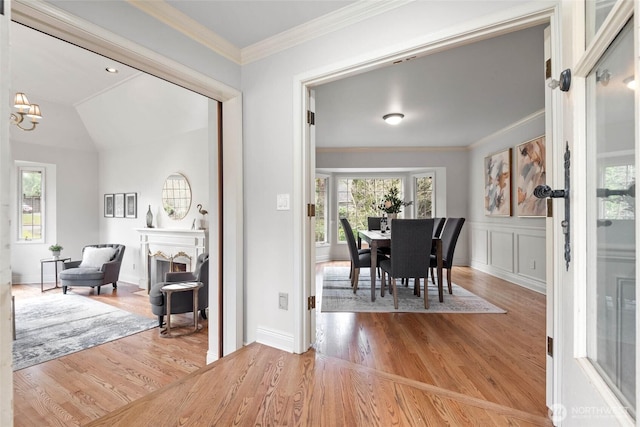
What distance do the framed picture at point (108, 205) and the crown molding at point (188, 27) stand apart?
5140mm

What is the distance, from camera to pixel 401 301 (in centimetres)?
361

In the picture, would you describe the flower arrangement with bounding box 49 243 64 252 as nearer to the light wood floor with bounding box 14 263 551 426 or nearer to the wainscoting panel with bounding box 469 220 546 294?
the light wood floor with bounding box 14 263 551 426

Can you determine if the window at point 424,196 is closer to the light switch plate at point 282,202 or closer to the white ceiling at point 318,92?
the white ceiling at point 318,92

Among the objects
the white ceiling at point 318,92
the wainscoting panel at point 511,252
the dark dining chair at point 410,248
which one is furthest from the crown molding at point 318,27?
the wainscoting panel at point 511,252

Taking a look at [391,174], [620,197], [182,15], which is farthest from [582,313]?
[391,174]

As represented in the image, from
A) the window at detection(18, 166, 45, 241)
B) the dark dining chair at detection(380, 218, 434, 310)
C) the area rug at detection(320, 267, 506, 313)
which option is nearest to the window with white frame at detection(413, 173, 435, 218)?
the area rug at detection(320, 267, 506, 313)

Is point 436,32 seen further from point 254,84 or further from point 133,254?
point 133,254

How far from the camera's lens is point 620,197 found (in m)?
0.69

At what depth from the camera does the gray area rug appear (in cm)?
282

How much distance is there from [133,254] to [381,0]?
5.82 m

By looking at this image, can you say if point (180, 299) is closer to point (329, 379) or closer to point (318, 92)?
point (329, 379)

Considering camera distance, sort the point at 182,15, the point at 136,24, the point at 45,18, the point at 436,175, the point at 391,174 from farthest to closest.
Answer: the point at 391,174
the point at 436,175
the point at 182,15
the point at 136,24
the point at 45,18

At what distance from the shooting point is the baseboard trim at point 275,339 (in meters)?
2.15

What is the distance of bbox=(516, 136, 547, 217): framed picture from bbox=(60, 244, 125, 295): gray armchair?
6.49 meters
